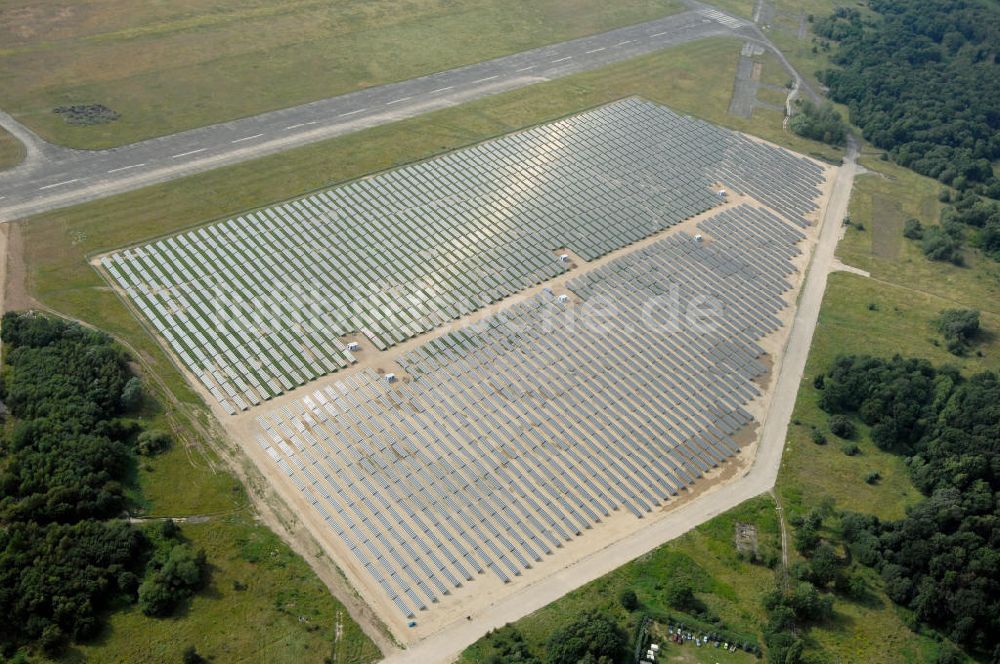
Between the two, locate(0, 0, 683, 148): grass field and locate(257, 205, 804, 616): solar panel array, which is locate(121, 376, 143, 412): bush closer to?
locate(257, 205, 804, 616): solar panel array

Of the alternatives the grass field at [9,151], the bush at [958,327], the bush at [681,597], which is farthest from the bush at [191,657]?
the bush at [958,327]

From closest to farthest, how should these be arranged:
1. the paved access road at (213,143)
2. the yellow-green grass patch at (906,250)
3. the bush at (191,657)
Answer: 1. the bush at (191,657)
2. the paved access road at (213,143)
3. the yellow-green grass patch at (906,250)

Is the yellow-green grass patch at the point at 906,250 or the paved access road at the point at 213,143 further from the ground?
the paved access road at the point at 213,143

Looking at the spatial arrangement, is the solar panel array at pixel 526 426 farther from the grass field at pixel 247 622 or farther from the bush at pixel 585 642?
the bush at pixel 585 642

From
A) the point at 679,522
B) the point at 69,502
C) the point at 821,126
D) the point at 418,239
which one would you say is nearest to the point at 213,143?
the point at 418,239

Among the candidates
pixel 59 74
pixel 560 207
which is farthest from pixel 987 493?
pixel 59 74

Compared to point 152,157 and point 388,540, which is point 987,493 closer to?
point 388,540
